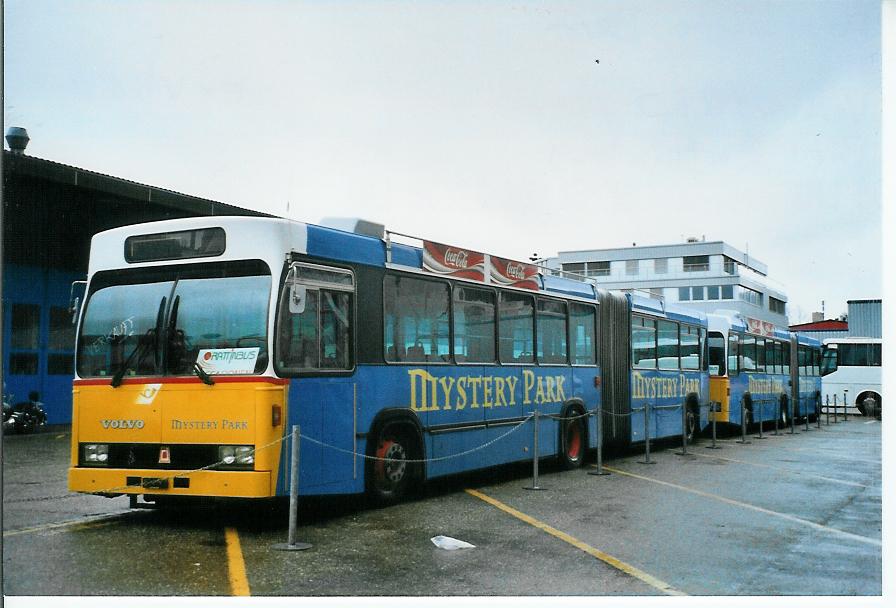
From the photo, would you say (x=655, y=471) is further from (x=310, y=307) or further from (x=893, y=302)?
(x=310, y=307)

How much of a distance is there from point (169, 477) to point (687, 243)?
174ft

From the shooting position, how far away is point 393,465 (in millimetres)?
9711

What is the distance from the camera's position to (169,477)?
7809mm

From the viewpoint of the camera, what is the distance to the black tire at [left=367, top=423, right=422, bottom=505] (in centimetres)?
938

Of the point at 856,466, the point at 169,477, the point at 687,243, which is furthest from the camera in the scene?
the point at 687,243

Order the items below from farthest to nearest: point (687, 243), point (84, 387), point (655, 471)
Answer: point (687, 243) → point (655, 471) → point (84, 387)

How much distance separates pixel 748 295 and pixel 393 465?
31.7 meters

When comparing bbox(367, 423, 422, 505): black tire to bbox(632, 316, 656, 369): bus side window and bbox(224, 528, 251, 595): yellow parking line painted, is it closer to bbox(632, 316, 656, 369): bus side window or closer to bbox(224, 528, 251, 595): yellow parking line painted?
bbox(224, 528, 251, 595): yellow parking line painted

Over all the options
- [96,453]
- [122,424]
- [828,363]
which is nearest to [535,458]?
[122,424]

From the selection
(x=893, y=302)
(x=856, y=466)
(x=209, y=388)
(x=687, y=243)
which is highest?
(x=687, y=243)

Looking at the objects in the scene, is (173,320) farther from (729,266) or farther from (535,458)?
(729,266)

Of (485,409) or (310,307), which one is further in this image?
(485,409)

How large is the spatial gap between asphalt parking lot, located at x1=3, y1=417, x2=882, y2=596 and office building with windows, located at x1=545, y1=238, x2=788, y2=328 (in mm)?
30088

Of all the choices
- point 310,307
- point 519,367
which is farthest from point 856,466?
point 310,307
